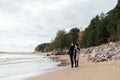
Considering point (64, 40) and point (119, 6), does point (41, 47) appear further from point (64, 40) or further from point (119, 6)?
point (119, 6)

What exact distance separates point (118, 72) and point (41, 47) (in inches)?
7066

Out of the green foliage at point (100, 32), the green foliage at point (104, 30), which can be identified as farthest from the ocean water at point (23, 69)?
the green foliage at point (104, 30)

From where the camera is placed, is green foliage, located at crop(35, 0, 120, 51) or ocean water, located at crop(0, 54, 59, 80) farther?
green foliage, located at crop(35, 0, 120, 51)

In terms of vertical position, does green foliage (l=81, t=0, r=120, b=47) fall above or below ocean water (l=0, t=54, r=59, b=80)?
above

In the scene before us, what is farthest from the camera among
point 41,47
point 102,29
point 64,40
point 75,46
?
point 41,47

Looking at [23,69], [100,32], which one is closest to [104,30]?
[100,32]

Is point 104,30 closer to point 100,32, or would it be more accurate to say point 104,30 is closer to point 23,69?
point 100,32

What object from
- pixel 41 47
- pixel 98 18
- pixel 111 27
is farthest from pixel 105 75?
pixel 41 47

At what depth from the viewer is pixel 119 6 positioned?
6631 centimetres

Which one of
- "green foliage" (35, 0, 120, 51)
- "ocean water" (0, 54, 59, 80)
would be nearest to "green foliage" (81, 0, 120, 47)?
"green foliage" (35, 0, 120, 51)

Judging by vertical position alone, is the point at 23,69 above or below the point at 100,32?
below

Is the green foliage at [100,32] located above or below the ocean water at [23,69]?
above

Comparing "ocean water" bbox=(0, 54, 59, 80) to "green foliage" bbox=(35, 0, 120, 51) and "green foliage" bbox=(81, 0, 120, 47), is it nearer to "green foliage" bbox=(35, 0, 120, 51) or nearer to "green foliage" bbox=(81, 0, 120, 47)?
"green foliage" bbox=(35, 0, 120, 51)

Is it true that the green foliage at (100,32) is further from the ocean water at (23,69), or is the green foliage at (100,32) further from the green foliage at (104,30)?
the ocean water at (23,69)
